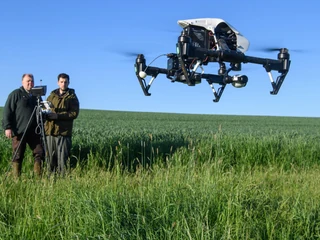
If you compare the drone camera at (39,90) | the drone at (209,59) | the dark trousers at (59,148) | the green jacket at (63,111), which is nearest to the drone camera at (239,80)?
the drone at (209,59)

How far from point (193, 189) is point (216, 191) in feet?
0.89

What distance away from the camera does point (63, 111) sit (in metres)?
8.95

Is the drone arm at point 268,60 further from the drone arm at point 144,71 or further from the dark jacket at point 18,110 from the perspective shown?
the dark jacket at point 18,110

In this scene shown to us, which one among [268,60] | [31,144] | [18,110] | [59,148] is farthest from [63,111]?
[268,60]

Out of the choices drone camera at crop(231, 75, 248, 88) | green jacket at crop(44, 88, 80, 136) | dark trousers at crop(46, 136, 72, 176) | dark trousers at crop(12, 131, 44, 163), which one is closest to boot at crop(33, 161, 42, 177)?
dark trousers at crop(12, 131, 44, 163)

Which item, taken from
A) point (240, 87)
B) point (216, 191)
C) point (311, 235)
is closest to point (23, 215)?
point (216, 191)

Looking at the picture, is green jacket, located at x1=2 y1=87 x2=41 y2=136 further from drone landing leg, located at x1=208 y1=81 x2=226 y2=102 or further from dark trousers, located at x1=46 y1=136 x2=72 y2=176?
drone landing leg, located at x1=208 y1=81 x2=226 y2=102

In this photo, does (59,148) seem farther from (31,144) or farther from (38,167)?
(31,144)

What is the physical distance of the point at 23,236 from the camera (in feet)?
15.3

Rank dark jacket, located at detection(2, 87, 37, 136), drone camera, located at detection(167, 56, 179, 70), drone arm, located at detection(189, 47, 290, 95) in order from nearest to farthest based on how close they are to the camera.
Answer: dark jacket, located at detection(2, 87, 37, 136)
drone arm, located at detection(189, 47, 290, 95)
drone camera, located at detection(167, 56, 179, 70)

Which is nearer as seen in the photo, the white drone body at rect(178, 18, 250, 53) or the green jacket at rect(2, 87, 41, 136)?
the green jacket at rect(2, 87, 41, 136)

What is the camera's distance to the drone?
1283 centimetres

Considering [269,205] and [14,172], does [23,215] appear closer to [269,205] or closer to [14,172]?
[269,205]

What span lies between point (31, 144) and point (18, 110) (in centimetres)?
77
